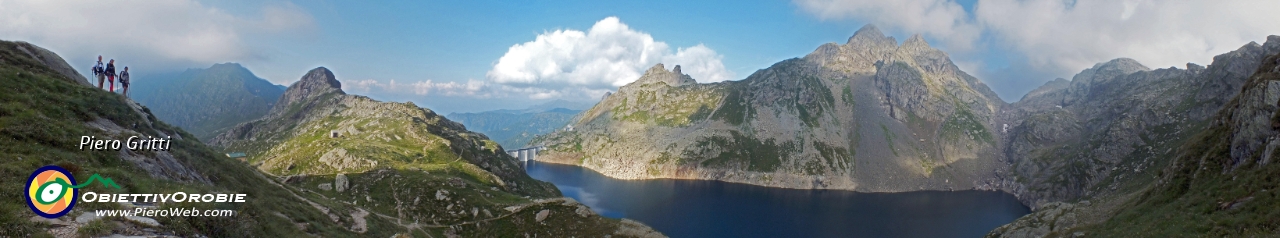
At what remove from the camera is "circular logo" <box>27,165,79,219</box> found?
18.0m

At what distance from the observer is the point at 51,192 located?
18734 millimetres

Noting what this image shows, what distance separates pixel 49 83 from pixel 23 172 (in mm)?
22038

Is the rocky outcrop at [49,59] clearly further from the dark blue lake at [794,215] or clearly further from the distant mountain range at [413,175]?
the dark blue lake at [794,215]

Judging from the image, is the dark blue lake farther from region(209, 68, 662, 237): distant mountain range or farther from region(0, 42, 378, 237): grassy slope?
region(0, 42, 378, 237): grassy slope

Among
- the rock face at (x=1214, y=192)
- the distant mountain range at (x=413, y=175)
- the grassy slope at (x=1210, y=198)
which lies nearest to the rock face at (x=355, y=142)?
the distant mountain range at (x=413, y=175)

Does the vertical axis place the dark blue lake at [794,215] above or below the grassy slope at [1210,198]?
below

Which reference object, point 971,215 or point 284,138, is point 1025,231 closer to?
point 971,215

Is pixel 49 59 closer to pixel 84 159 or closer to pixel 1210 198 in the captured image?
pixel 84 159

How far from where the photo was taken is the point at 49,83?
114ft

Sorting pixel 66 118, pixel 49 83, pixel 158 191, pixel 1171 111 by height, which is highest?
pixel 1171 111

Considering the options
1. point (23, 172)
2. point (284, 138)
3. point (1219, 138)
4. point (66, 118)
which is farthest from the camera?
point (284, 138)

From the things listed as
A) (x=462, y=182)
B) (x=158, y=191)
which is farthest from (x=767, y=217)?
(x=158, y=191)

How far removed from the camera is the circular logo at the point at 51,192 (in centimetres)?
1800

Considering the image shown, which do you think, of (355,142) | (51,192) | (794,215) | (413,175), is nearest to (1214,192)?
(51,192)
